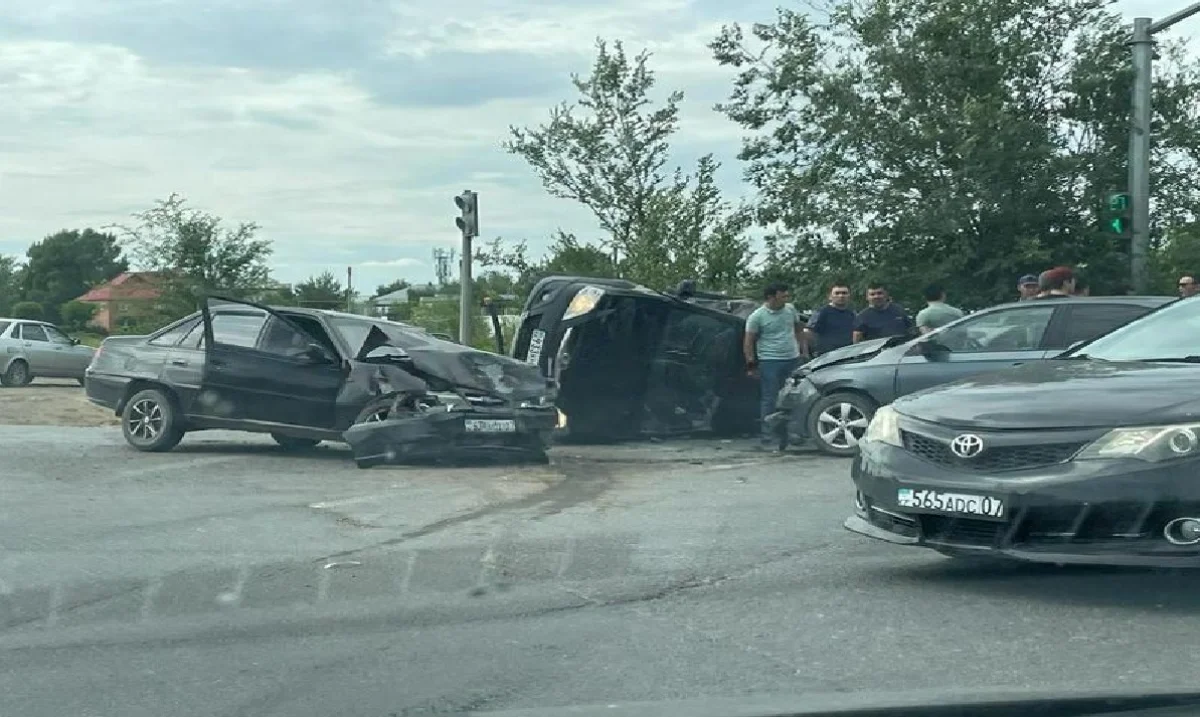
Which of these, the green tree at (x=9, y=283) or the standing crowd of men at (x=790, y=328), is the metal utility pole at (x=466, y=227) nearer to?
the standing crowd of men at (x=790, y=328)

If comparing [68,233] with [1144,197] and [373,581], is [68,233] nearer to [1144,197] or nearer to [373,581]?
[1144,197]

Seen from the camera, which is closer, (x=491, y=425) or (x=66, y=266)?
(x=491, y=425)

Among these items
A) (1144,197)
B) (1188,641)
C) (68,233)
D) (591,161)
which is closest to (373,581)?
(1188,641)

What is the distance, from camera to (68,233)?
297 feet

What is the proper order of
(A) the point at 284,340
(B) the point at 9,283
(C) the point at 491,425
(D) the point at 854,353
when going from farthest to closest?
1. (B) the point at 9,283
2. (A) the point at 284,340
3. (D) the point at 854,353
4. (C) the point at 491,425

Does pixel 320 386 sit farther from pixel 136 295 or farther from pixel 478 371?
pixel 136 295

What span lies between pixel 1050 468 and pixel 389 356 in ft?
26.0

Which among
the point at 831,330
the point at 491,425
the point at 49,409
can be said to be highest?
the point at 831,330

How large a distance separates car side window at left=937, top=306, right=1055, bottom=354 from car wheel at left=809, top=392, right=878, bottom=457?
1054 millimetres

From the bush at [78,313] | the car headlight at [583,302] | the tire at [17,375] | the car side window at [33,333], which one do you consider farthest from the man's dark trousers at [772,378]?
the bush at [78,313]

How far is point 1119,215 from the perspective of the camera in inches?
749

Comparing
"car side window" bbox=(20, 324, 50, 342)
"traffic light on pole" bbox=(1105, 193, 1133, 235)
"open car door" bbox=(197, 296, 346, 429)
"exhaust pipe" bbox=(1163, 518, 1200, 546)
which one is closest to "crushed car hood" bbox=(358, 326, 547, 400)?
"open car door" bbox=(197, 296, 346, 429)

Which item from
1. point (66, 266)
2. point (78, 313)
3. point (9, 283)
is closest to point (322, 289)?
point (78, 313)

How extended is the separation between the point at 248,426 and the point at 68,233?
8163cm
